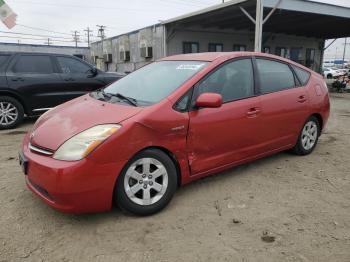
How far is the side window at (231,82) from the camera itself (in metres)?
3.52

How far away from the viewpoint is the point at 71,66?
7684 mm

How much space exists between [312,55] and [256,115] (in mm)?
26079

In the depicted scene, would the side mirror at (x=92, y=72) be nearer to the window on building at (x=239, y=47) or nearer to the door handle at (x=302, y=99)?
the door handle at (x=302, y=99)

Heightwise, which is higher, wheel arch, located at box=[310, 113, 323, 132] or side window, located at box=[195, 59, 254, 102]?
side window, located at box=[195, 59, 254, 102]

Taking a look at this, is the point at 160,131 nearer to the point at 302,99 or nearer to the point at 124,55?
the point at 302,99

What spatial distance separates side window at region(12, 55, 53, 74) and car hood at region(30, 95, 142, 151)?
418 centimetres

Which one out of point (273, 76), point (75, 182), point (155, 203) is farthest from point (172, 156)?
point (273, 76)

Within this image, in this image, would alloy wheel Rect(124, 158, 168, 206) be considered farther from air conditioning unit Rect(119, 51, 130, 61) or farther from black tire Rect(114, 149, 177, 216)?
air conditioning unit Rect(119, 51, 130, 61)

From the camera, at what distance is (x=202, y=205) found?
10.9 feet

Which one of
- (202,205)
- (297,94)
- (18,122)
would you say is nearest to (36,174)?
(202,205)

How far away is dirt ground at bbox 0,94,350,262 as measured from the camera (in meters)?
2.53

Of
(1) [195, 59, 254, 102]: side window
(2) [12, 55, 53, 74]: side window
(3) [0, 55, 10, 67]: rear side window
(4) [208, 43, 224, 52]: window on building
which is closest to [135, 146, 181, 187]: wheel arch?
(1) [195, 59, 254, 102]: side window

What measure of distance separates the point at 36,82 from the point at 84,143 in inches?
198

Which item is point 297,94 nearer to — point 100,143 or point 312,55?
point 100,143
